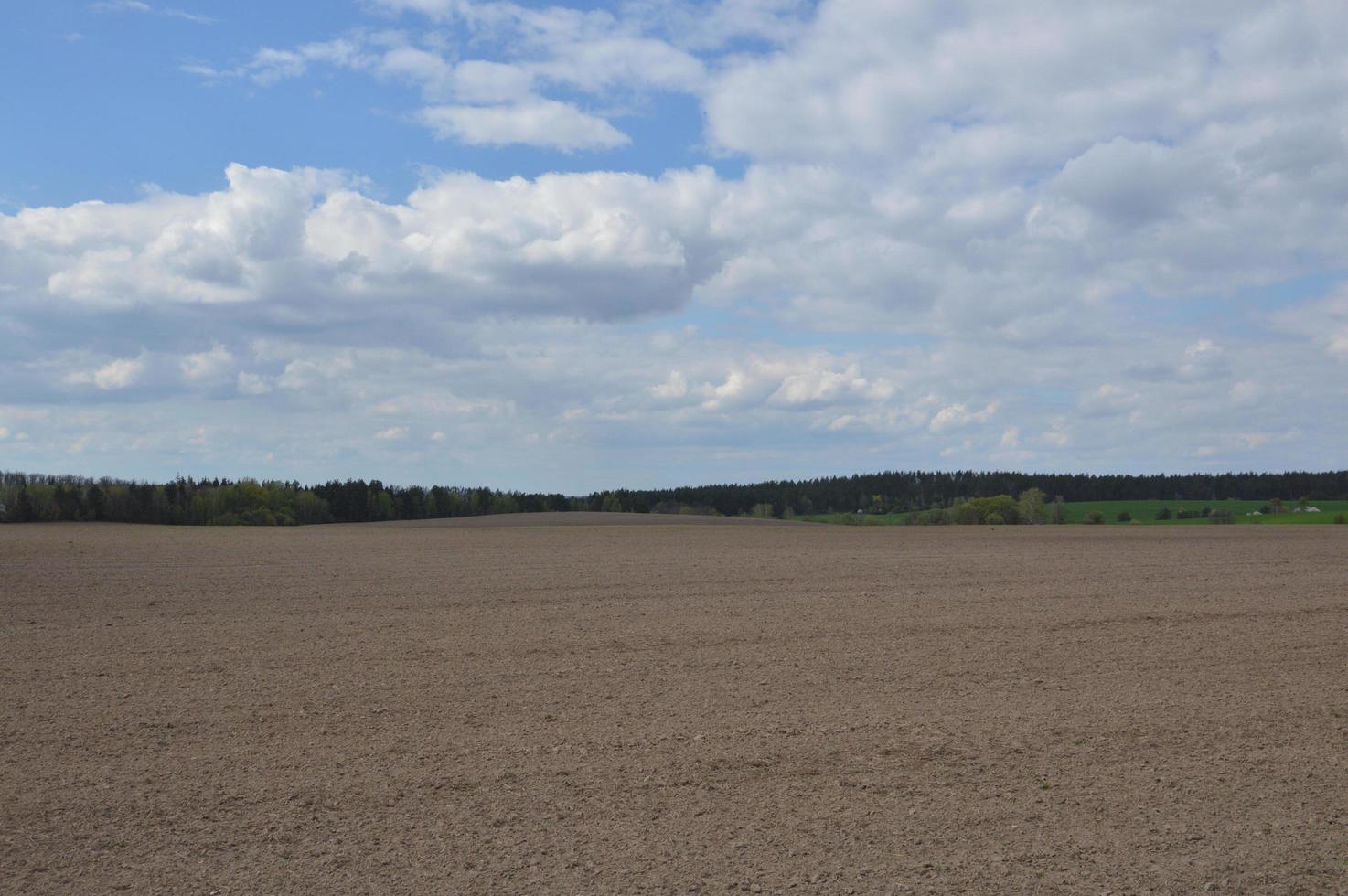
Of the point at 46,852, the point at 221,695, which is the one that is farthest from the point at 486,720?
the point at 46,852

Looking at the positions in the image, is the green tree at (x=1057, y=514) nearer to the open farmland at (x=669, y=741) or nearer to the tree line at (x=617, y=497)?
the tree line at (x=617, y=497)

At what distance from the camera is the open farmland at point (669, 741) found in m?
6.64

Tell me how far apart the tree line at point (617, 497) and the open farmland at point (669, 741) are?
50792mm

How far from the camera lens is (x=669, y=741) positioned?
9508 mm

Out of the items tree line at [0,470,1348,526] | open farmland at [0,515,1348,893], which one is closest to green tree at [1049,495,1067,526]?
tree line at [0,470,1348,526]

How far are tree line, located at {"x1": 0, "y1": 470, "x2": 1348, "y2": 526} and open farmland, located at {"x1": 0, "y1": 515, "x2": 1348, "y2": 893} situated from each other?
50.8 m

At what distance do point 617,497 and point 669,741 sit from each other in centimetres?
10207

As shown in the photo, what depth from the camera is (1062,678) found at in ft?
41.5

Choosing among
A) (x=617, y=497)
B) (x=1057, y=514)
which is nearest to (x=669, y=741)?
(x=1057, y=514)

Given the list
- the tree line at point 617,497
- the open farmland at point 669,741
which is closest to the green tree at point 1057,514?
the tree line at point 617,497

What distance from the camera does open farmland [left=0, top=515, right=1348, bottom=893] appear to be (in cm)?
664

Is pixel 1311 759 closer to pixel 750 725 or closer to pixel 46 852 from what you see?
pixel 750 725

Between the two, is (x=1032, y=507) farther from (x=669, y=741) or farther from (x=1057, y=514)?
(x=669, y=741)

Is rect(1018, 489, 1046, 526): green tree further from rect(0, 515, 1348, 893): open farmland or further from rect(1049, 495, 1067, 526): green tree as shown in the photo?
rect(0, 515, 1348, 893): open farmland
